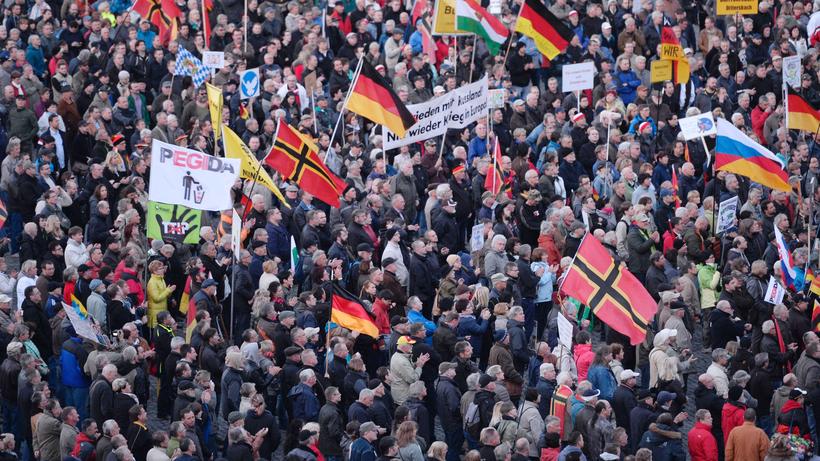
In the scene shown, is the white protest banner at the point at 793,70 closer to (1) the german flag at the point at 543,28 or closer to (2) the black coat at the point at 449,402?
(1) the german flag at the point at 543,28

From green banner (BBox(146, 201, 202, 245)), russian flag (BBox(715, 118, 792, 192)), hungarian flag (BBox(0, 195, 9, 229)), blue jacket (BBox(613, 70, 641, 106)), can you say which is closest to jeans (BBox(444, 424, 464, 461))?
green banner (BBox(146, 201, 202, 245))

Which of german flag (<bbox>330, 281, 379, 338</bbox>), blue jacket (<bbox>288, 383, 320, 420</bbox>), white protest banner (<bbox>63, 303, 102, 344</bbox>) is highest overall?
white protest banner (<bbox>63, 303, 102, 344</bbox>)

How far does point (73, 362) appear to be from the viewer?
20.1m

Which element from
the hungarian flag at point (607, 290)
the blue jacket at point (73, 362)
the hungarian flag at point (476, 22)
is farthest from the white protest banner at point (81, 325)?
the hungarian flag at point (476, 22)

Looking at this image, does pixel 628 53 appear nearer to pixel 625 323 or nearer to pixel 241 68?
pixel 241 68

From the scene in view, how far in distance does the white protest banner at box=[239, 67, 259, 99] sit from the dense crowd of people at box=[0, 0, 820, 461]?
381 millimetres

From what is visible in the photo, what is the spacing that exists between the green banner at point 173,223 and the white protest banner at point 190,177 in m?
0.65

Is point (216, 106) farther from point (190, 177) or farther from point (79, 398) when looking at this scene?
point (79, 398)

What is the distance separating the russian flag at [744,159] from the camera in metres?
25.4

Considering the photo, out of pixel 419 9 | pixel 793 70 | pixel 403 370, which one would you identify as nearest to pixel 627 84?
pixel 793 70

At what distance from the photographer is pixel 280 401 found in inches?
811

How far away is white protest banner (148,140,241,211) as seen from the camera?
21.6 metres

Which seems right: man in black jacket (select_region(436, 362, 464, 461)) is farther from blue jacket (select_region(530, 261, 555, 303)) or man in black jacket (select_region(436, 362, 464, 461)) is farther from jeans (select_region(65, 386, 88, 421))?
jeans (select_region(65, 386, 88, 421))

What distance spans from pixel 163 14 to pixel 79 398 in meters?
12.9
